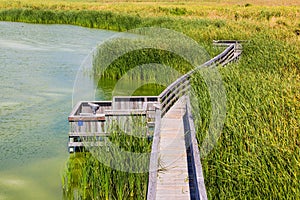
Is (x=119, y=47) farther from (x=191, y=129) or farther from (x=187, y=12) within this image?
(x=187, y=12)

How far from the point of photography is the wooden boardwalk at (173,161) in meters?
7.56

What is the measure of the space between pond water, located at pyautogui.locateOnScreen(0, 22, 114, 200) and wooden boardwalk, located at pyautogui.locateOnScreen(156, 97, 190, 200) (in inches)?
91.3

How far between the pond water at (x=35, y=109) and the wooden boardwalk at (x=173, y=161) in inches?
→ 91.3

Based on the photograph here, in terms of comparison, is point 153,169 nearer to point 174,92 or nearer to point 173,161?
point 173,161

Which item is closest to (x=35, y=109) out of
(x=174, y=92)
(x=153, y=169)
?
(x=174, y=92)

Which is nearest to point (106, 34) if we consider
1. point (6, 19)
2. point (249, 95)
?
point (6, 19)

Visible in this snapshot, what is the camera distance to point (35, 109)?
14.9m

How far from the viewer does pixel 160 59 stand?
60.2 feet

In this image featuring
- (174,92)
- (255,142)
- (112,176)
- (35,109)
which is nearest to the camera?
(255,142)

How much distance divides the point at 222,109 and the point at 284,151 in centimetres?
265

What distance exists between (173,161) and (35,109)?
24.7ft

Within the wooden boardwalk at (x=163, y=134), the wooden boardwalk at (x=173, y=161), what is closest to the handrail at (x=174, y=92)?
the wooden boardwalk at (x=163, y=134)

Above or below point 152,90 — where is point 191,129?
below

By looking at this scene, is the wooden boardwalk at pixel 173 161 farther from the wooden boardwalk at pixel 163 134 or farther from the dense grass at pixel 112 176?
the dense grass at pixel 112 176
